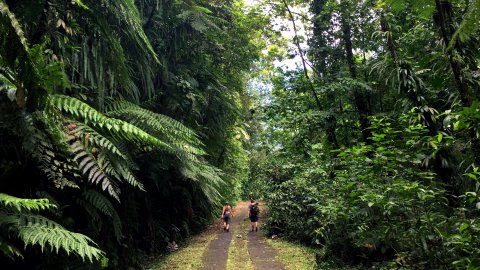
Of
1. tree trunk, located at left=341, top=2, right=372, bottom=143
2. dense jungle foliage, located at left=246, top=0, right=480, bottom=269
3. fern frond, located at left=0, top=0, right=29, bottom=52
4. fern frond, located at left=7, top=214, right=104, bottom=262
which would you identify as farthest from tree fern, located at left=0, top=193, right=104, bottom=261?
tree trunk, located at left=341, top=2, right=372, bottom=143

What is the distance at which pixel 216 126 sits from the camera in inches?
A: 433

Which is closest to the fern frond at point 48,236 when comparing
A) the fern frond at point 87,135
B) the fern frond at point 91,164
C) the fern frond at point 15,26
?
the fern frond at point 91,164

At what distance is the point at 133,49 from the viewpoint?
6098 mm

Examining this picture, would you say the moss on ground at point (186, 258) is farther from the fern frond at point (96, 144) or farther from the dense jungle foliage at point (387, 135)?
the fern frond at point (96, 144)

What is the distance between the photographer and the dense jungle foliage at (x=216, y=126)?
301cm

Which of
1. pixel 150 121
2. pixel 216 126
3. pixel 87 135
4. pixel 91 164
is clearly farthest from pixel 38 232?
pixel 216 126

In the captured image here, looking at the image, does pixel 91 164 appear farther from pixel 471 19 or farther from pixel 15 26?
pixel 471 19

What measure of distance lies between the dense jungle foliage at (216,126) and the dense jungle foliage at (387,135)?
0.09ft

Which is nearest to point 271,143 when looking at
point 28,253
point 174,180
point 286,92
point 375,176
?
point 286,92

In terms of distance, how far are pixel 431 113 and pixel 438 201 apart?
1.05 m

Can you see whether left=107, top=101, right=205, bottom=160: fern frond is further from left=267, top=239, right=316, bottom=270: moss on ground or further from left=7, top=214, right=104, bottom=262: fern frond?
left=267, top=239, right=316, bottom=270: moss on ground

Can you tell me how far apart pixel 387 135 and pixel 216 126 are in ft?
23.5

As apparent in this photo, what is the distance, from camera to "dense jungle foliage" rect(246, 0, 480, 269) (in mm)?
3222

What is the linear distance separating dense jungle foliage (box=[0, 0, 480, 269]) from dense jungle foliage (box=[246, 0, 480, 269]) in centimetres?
3
